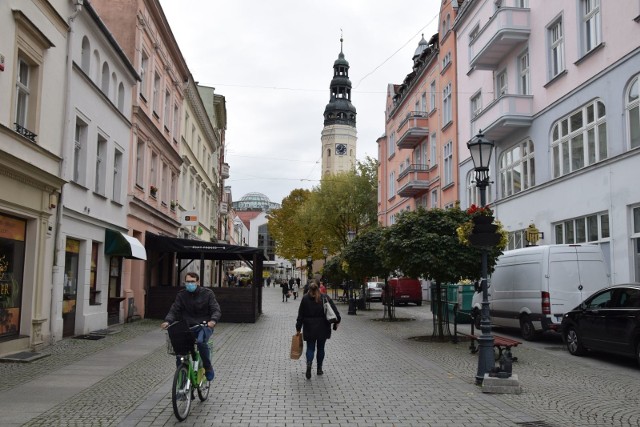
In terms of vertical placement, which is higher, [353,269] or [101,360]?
[353,269]

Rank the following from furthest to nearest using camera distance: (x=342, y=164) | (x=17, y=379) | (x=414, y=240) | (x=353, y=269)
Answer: (x=342, y=164) → (x=353, y=269) → (x=414, y=240) → (x=17, y=379)

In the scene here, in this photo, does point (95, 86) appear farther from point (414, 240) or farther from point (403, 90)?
point (403, 90)

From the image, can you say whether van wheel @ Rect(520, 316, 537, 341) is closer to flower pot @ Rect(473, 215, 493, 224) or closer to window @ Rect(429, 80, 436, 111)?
flower pot @ Rect(473, 215, 493, 224)

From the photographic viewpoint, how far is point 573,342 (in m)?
13.6

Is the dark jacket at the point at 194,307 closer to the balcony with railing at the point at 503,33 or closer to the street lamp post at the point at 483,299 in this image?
the street lamp post at the point at 483,299

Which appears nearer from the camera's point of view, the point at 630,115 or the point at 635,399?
the point at 635,399

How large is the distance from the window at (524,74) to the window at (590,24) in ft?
14.2

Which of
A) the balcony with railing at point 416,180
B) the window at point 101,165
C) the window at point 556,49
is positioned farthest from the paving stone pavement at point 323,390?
the balcony with railing at point 416,180

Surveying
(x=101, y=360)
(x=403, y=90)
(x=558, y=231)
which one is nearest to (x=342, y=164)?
(x=403, y=90)

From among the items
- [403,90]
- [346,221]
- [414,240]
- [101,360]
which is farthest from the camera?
[346,221]

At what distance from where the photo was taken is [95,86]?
1642cm

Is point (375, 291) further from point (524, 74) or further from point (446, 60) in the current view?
point (524, 74)

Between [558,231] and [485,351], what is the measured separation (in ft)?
43.2

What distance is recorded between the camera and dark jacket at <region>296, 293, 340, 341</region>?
33.8 feet
